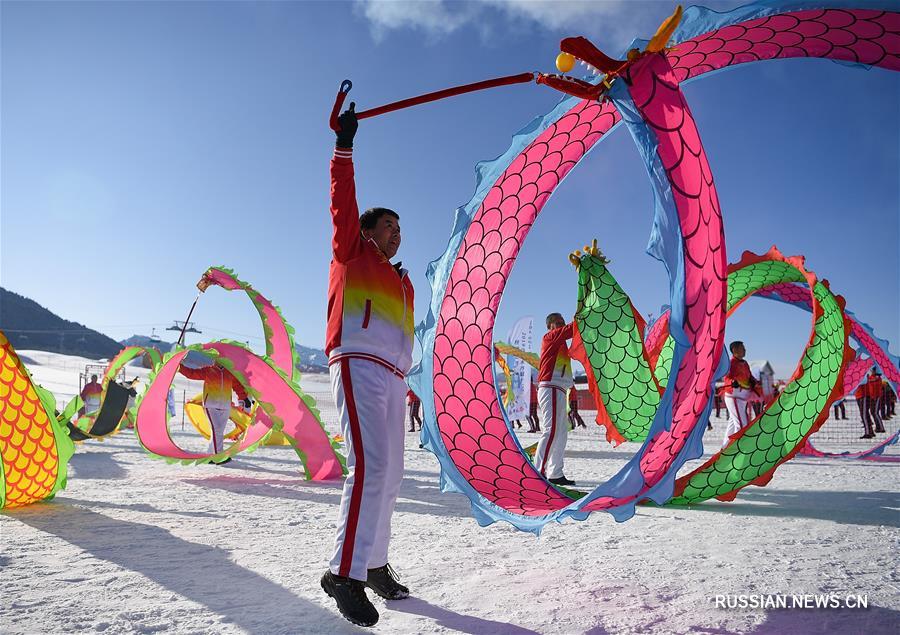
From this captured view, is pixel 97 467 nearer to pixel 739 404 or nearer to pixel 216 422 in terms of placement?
pixel 216 422

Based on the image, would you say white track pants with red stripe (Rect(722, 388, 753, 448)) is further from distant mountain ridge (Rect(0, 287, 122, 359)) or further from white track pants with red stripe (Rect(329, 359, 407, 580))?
distant mountain ridge (Rect(0, 287, 122, 359))

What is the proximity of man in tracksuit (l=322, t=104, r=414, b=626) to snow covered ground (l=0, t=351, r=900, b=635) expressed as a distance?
26 centimetres

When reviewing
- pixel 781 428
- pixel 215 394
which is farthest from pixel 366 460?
pixel 215 394

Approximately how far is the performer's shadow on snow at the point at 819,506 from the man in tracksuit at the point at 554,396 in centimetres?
181

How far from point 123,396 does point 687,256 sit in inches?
362

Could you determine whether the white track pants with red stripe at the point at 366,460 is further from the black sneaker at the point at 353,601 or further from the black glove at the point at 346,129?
the black glove at the point at 346,129

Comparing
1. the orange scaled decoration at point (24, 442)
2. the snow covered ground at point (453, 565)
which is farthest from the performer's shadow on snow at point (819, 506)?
the orange scaled decoration at point (24, 442)

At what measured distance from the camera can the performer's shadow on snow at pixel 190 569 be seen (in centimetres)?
259

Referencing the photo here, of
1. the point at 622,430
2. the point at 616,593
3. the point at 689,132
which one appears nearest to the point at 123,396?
the point at 622,430

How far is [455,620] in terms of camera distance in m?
2.53

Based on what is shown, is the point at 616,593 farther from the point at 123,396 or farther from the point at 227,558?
the point at 123,396

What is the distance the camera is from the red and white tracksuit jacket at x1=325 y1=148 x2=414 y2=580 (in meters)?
2.70

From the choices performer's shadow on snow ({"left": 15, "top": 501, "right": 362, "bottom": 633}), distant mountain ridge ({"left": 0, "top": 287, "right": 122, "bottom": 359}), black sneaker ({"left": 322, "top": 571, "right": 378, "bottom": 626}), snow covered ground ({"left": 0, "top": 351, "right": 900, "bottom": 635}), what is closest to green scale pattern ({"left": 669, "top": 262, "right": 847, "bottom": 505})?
snow covered ground ({"left": 0, "top": 351, "right": 900, "bottom": 635})

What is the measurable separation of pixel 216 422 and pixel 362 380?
6399 millimetres
